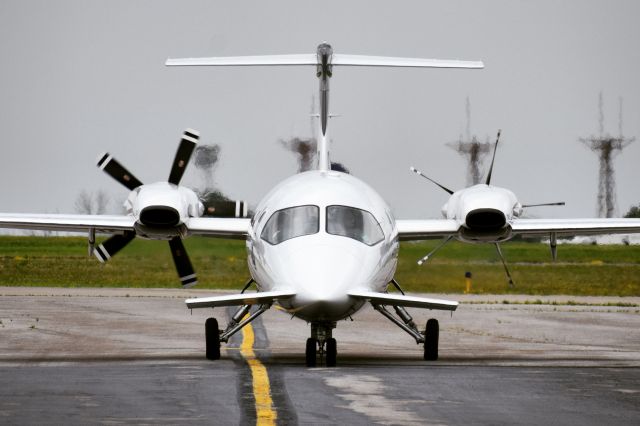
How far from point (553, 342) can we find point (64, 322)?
10.6 m

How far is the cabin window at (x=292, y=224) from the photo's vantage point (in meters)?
18.9

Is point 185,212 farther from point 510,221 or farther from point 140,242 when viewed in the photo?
point 140,242

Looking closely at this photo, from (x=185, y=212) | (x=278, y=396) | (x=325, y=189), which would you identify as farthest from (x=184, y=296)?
(x=278, y=396)

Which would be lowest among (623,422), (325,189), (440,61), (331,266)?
(623,422)

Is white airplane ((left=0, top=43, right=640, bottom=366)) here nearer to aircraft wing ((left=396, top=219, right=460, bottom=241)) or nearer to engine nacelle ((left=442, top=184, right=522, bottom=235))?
aircraft wing ((left=396, top=219, right=460, bottom=241))

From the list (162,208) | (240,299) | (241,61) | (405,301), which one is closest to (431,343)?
(405,301)

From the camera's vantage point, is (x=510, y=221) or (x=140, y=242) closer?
(x=510, y=221)

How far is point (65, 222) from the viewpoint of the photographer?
84.7ft

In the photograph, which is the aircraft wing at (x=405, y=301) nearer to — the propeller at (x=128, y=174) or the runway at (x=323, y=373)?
the runway at (x=323, y=373)

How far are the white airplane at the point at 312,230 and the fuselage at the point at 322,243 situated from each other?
0.06 ft

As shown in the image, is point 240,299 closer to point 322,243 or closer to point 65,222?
point 322,243

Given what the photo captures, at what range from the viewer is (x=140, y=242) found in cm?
4125

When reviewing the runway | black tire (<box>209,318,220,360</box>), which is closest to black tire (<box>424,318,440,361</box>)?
the runway

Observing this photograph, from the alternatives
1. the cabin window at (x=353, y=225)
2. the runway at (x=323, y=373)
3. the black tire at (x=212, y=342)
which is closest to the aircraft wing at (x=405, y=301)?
the runway at (x=323, y=373)
